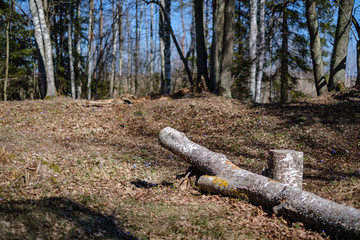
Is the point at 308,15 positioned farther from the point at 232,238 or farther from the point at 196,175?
the point at 232,238

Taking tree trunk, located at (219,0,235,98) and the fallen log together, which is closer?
the fallen log

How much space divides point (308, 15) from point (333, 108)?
4861mm

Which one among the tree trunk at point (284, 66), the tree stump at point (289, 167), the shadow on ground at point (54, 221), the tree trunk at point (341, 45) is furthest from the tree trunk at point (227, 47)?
the shadow on ground at point (54, 221)

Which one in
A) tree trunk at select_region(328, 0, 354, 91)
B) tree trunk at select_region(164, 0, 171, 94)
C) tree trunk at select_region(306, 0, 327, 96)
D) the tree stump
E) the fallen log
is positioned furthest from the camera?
tree trunk at select_region(164, 0, 171, 94)

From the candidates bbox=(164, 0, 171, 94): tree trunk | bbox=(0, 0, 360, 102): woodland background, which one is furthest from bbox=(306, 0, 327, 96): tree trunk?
bbox=(164, 0, 171, 94): tree trunk

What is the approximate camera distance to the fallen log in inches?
130

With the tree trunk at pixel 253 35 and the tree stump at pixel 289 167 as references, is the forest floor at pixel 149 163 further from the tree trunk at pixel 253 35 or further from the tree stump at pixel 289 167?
the tree trunk at pixel 253 35

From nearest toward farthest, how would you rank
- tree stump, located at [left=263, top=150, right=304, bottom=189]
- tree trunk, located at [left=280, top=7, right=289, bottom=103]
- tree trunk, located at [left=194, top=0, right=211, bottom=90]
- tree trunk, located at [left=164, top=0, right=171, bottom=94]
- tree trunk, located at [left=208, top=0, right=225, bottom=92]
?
tree stump, located at [left=263, top=150, right=304, bottom=189], tree trunk, located at [left=208, top=0, right=225, bottom=92], tree trunk, located at [left=194, top=0, right=211, bottom=90], tree trunk, located at [left=164, top=0, right=171, bottom=94], tree trunk, located at [left=280, top=7, right=289, bottom=103]

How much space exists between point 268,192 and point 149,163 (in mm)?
3547

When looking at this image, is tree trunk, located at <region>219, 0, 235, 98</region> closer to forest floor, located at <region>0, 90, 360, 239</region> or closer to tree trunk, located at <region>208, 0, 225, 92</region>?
tree trunk, located at <region>208, 0, 225, 92</region>

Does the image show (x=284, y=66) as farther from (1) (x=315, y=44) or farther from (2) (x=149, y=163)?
(2) (x=149, y=163)

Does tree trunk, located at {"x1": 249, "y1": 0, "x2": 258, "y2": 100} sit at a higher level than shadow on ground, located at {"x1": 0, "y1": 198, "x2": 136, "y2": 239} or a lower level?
higher

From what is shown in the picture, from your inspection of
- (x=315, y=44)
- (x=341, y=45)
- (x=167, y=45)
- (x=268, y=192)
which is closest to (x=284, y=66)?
(x=315, y=44)

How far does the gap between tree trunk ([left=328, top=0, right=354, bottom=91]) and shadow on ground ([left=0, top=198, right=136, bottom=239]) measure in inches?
452
